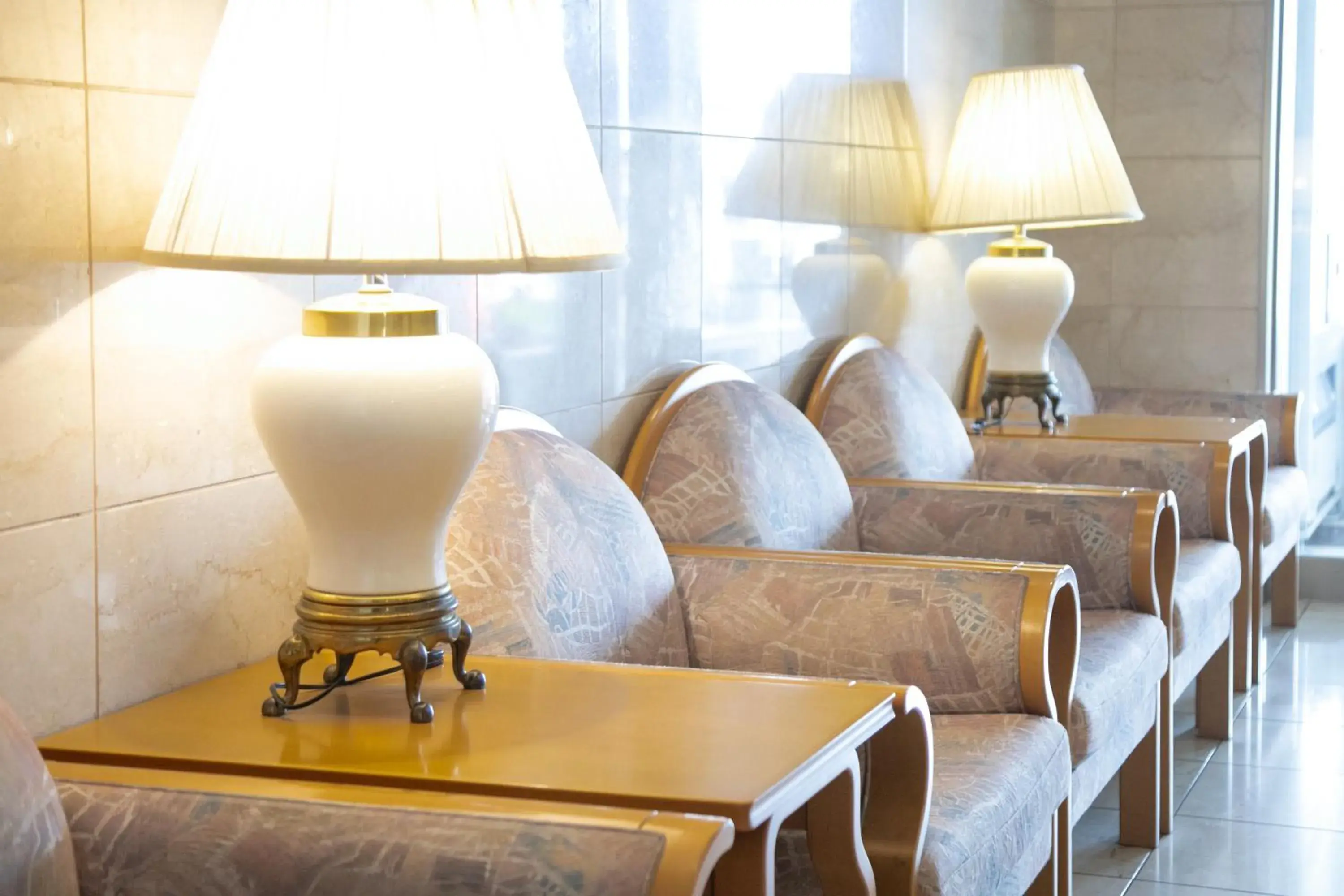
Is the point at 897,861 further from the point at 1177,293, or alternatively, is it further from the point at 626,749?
the point at 1177,293

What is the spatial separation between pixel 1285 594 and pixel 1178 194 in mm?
1251

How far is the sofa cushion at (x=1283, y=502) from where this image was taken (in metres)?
4.20

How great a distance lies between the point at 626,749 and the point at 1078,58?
4279 mm

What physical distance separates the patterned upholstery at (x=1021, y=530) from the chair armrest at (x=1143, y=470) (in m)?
0.58

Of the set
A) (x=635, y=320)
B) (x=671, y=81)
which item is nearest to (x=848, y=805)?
(x=635, y=320)

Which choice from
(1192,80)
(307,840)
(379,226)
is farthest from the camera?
(1192,80)

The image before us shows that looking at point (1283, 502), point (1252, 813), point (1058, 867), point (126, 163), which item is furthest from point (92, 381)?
point (1283, 502)

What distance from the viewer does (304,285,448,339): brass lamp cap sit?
162 centimetres

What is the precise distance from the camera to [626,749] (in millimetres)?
1516

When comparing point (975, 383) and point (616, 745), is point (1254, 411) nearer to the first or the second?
point (975, 383)

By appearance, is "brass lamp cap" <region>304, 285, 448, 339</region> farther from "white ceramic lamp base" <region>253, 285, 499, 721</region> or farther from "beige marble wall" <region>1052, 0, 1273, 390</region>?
"beige marble wall" <region>1052, 0, 1273, 390</region>

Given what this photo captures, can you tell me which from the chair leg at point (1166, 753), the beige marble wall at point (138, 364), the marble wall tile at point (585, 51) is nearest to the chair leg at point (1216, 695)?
the chair leg at point (1166, 753)

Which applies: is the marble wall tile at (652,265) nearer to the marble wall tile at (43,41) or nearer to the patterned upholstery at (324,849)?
the marble wall tile at (43,41)

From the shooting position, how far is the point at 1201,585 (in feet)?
11.1
